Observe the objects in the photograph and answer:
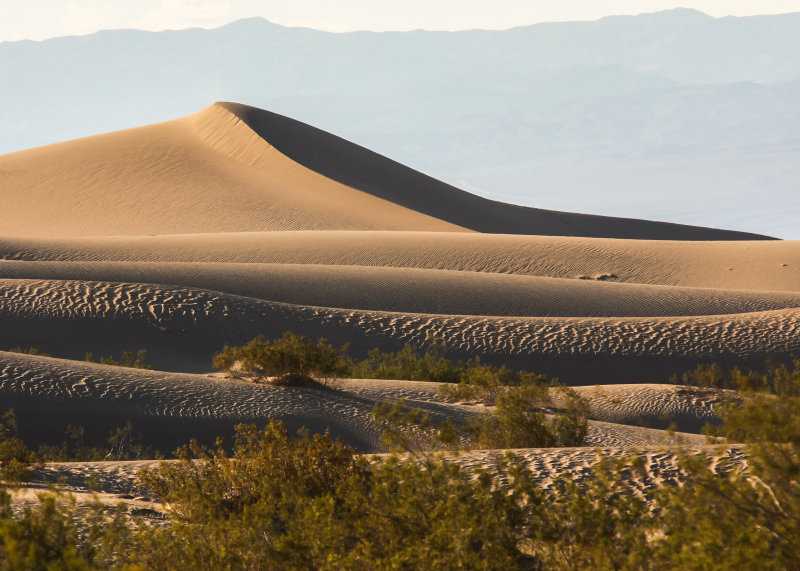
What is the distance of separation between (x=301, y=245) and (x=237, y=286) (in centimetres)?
955

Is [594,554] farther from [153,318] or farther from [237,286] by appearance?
[237,286]

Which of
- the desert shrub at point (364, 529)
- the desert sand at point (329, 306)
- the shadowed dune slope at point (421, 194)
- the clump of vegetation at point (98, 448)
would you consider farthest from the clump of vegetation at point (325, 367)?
the shadowed dune slope at point (421, 194)

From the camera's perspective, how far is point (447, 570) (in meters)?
5.17

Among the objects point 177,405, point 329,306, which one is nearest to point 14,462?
point 177,405

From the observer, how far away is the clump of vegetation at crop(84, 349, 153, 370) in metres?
16.1

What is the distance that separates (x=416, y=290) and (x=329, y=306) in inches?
95.3

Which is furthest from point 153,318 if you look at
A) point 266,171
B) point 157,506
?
point 266,171

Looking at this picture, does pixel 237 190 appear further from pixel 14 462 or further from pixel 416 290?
pixel 14 462

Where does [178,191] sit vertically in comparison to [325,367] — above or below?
above

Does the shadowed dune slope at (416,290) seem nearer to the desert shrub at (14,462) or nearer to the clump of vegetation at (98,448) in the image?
the clump of vegetation at (98,448)

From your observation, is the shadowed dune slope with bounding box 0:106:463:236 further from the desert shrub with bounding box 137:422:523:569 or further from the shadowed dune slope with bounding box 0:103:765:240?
the desert shrub with bounding box 137:422:523:569

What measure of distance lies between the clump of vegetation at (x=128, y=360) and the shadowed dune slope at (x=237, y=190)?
2576cm

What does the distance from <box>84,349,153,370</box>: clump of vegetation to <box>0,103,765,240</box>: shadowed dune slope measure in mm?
25764

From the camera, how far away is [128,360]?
653 inches
